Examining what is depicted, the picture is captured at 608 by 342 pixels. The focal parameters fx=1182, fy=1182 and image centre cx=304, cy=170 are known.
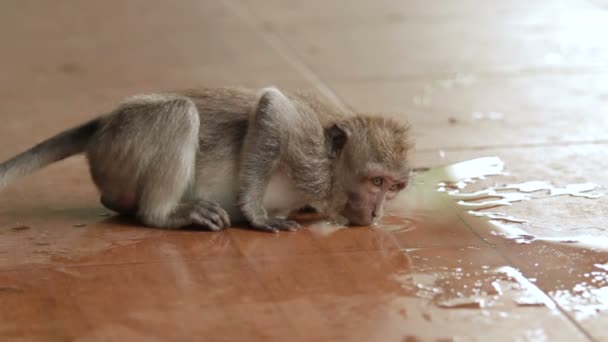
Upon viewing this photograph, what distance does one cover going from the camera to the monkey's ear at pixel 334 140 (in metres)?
5.17

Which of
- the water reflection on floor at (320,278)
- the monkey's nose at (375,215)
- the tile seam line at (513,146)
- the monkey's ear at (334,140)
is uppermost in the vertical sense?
the monkey's ear at (334,140)

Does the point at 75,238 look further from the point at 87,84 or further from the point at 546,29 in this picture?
the point at 546,29

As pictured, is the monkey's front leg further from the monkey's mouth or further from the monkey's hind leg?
the monkey's mouth

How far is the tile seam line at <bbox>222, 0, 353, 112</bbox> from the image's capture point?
24.8ft

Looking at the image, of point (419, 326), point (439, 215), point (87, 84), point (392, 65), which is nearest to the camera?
point (419, 326)

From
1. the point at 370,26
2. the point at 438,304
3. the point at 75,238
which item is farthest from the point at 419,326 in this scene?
the point at 370,26

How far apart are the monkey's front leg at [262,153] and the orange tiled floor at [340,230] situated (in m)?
0.12

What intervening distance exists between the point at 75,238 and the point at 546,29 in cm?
555

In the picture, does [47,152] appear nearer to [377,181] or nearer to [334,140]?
[334,140]

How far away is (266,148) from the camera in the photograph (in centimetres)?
512

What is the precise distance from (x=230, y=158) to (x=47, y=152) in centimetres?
80

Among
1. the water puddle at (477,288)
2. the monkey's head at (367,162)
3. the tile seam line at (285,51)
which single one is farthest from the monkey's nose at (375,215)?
the tile seam line at (285,51)

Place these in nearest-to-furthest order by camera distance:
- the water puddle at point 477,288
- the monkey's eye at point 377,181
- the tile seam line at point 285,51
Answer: the water puddle at point 477,288, the monkey's eye at point 377,181, the tile seam line at point 285,51

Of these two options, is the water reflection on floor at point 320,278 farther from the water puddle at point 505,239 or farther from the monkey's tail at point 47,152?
the monkey's tail at point 47,152
